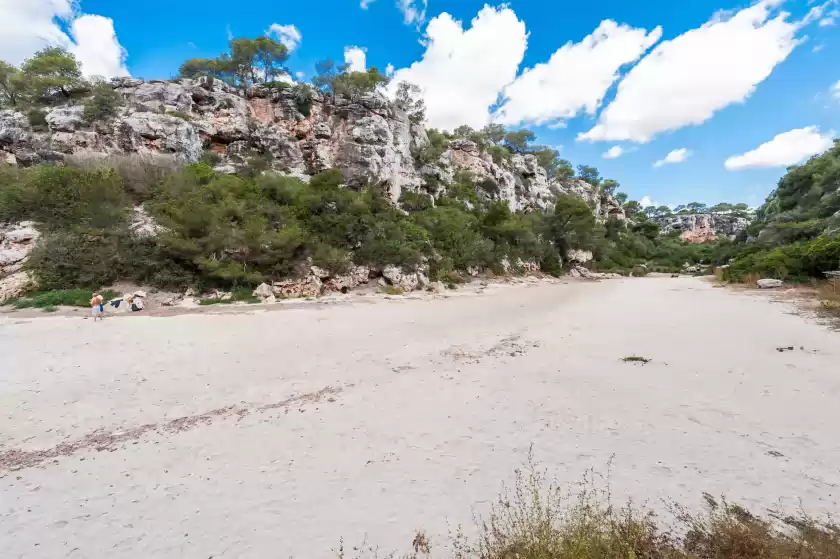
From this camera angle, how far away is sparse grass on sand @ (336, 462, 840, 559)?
7.35 ft

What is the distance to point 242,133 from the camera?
91.0 feet

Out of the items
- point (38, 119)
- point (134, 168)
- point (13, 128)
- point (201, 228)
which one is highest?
point (38, 119)

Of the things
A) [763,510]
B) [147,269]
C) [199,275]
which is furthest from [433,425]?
[147,269]

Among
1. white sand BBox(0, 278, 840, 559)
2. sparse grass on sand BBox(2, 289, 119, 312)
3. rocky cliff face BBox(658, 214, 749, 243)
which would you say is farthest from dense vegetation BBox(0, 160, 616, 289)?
rocky cliff face BBox(658, 214, 749, 243)

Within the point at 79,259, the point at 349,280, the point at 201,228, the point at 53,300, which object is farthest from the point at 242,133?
the point at 53,300

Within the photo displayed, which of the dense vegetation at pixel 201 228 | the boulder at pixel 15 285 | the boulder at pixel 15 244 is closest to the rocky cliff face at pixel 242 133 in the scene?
the dense vegetation at pixel 201 228

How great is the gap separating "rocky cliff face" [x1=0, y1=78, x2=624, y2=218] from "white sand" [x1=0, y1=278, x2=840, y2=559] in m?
19.1

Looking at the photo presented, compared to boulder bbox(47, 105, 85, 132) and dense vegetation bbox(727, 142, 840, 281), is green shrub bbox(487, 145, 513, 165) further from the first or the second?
boulder bbox(47, 105, 85, 132)

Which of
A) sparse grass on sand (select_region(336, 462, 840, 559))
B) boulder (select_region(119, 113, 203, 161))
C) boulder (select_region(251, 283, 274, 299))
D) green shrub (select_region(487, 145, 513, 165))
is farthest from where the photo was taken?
green shrub (select_region(487, 145, 513, 165))

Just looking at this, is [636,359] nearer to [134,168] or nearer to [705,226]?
[134,168]

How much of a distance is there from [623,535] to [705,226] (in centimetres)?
10636

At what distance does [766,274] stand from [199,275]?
31.5 meters

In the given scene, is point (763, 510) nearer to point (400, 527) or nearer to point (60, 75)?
point (400, 527)

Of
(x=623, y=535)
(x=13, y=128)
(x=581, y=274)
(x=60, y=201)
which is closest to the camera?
(x=623, y=535)
